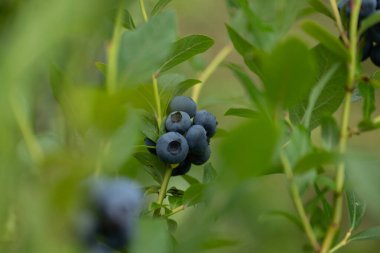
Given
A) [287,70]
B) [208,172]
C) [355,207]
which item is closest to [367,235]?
[355,207]

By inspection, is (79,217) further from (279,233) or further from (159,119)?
(279,233)

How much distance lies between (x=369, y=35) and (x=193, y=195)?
224mm

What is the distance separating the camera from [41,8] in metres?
0.31

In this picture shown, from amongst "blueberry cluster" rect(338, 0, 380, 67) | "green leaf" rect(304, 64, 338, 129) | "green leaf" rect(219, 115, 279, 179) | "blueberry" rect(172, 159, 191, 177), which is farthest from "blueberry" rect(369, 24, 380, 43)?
"green leaf" rect(219, 115, 279, 179)

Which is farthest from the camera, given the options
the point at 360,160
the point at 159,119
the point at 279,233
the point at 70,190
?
the point at 279,233

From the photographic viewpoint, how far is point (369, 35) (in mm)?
663

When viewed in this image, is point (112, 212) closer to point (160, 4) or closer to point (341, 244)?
point (341, 244)

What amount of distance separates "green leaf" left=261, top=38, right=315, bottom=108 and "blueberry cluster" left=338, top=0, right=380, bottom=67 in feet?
0.69

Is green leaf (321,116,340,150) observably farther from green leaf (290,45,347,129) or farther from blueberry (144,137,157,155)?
blueberry (144,137,157,155)

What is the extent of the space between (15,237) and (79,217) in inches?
1.5

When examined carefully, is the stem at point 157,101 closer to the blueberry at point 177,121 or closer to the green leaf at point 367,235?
the blueberry at point 177,121

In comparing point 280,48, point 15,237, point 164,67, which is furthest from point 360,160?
point 164,67

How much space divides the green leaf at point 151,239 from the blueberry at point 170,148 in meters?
0.24

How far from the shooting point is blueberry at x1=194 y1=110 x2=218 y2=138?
0.70 meters
